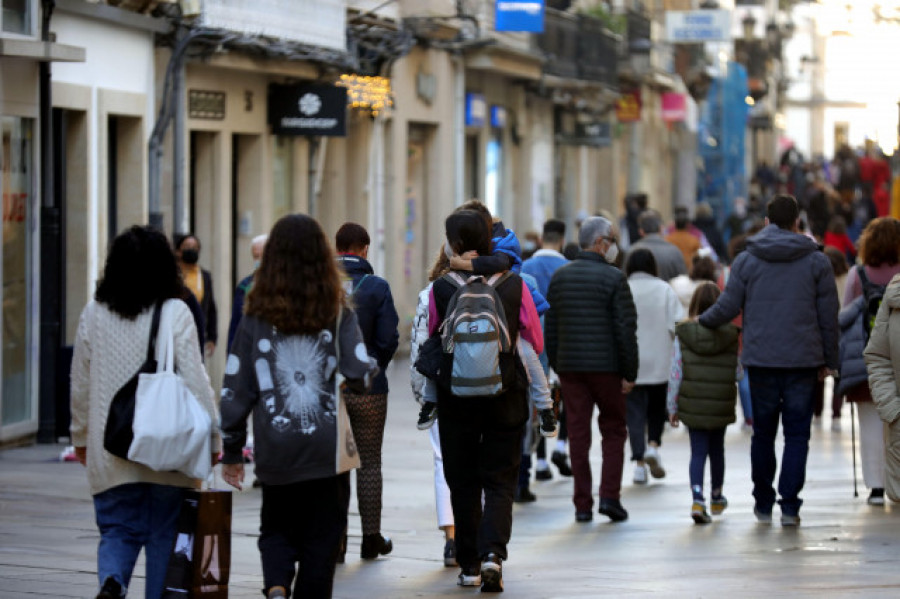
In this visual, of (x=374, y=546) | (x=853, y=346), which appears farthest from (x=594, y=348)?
(x=374, y=546)

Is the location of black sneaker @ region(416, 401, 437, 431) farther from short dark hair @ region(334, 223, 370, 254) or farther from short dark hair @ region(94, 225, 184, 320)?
short dark hair @ region(94, 225, 184, 320)

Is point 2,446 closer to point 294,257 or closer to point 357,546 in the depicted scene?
point 357,546

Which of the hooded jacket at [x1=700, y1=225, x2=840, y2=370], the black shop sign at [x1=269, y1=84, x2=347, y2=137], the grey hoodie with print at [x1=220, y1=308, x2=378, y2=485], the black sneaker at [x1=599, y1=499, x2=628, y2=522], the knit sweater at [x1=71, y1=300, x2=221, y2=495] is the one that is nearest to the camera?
the grey hoodie with print at [x1=220, y1=308, x2=378, y2=485]

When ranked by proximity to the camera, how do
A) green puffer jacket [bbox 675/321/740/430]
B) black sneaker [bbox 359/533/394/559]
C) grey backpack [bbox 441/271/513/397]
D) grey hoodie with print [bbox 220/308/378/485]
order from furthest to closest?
green puffer jacket [bbox 675/321/740/430] < black sneaker [bbox 359/533/394/559] < grey backpack [bbox 441/271/513/397] < grey hoodie with print [bbox 220/308/378/485]

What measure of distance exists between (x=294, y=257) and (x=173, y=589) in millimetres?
1421

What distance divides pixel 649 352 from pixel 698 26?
30211 millimetres

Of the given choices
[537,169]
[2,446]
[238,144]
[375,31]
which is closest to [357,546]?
[2,446]

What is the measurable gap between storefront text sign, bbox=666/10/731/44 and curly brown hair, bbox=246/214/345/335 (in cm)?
3712

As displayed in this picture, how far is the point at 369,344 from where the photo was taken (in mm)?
11109

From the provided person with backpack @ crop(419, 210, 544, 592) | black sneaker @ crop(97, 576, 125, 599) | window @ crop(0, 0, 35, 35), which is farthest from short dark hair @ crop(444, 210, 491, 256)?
window @ crop(0, 0, 35, 35)

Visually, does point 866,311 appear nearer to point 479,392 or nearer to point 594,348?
point 594,348

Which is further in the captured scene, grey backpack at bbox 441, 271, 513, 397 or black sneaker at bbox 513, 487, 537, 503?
black sneaker at bbox 513, 487, 537, 503

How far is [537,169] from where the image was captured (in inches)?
1551

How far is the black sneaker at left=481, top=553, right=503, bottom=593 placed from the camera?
9.94 m
